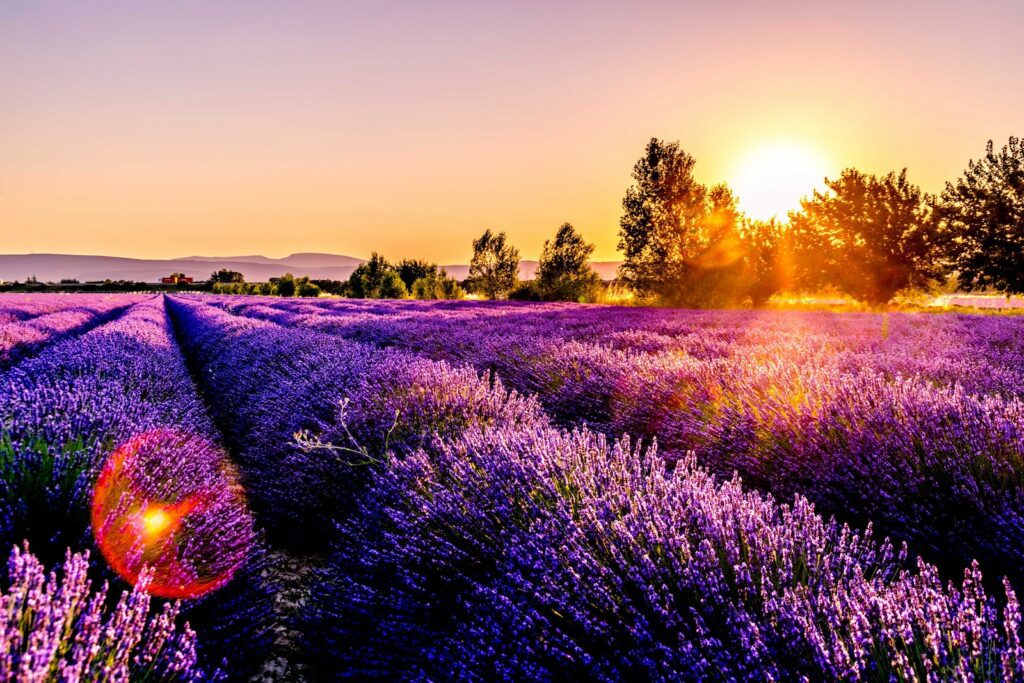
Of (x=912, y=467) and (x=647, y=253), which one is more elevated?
(x=647, y=253)

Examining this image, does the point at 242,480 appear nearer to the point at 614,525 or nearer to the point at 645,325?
the point at 614,525

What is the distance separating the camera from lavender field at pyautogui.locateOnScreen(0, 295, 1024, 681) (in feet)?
2.78

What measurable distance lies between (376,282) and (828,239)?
34173 mm

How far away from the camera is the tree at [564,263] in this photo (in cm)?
2966

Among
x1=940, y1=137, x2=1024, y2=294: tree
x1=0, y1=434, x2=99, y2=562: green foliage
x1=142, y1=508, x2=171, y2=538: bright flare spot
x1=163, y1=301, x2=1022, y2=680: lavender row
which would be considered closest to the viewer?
x1=163, y1=301, x2=1022, y2=680: lavender row

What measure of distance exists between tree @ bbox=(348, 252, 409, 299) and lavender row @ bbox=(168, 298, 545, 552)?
37.3 m

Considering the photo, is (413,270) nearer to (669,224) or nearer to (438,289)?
(438,289)

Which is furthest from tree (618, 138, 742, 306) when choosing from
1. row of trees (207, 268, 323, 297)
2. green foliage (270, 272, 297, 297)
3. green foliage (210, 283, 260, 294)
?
green foliage (210, 283, 260, 294)

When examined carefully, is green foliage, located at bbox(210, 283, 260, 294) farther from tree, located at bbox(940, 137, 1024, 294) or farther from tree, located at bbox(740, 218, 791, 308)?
tree, located at bbox(940, 137, 1024, 294)

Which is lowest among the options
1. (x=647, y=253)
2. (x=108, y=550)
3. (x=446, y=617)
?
(x=446, y=617)

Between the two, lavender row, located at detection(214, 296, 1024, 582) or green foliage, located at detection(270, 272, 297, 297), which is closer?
lavender row, located at detection(214, 296, 1024, 582)

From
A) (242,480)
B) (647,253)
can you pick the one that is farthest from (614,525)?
(647,253)

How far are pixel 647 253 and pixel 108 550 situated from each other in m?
26.4

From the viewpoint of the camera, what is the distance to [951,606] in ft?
2.91
